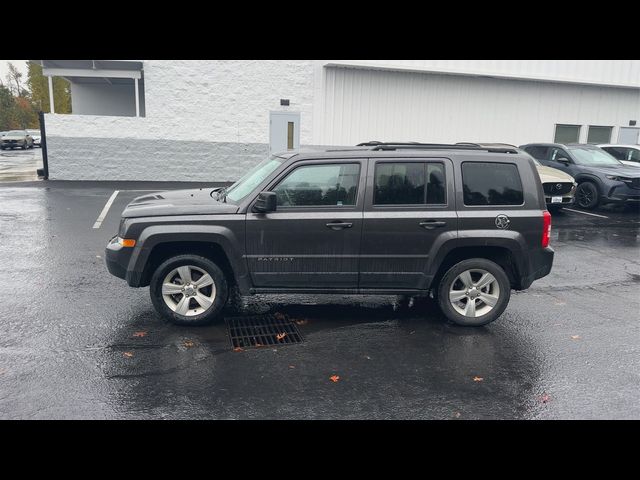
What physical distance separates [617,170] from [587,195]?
1.00 metres

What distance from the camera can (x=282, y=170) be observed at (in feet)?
18.7

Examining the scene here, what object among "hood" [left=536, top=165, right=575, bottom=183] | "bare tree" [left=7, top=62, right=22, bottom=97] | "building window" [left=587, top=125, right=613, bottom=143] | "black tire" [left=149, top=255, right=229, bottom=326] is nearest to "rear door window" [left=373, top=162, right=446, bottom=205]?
"black tire" [left=149, top=255, right=229, bottom=326]

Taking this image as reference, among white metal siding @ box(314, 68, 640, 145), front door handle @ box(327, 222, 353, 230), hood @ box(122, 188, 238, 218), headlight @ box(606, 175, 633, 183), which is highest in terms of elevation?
white metal siding @ box(314, 68, 640, 145)

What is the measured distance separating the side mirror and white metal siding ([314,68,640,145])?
45.9 ft

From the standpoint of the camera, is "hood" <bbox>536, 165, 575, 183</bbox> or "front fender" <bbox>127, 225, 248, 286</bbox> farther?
"hood" <bbox>536, 165, 575, 183</bbox>

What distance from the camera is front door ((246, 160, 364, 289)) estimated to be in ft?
18.5

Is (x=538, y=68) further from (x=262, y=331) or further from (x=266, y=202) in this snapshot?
(x=262, y=331)

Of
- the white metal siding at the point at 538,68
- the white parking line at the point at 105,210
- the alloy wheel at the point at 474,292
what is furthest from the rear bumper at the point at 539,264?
the white metal siding at the point at 538,68

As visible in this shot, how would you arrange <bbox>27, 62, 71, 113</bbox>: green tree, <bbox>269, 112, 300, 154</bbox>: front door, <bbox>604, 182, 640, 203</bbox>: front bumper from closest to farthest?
<bbox>604, 182, 640, 203</bbox>: front bumper
<bbox>269, 112, 300, 154</bbox>: front door
<bbox>27, 62, 71, 113</bbox>: green tree

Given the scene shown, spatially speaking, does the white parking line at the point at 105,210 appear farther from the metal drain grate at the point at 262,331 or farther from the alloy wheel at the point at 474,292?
the alloy wheel at the point at 474,292

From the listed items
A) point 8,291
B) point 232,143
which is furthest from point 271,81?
point 8,291

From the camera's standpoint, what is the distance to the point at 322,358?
5.07 metres

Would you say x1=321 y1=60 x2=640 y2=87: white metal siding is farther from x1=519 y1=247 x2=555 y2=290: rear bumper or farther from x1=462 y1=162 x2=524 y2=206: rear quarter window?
x1=519 y1=247 x2=555 y2=290: rear bumper
